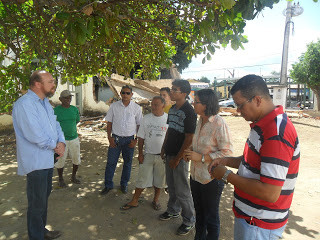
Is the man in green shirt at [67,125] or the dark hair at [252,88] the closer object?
the dark hair at [252,88]

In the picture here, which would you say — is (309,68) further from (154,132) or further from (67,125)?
(67,125)

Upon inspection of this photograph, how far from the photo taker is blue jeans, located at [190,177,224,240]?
104 inches

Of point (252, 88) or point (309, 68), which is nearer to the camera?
point (252, 88)

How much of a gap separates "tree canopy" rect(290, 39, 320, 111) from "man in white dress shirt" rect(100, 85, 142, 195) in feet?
59.1

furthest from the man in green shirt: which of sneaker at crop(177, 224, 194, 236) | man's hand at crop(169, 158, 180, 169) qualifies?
sneaker at crop(177, 224, 194, 236)

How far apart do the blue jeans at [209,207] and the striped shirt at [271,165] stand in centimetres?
96

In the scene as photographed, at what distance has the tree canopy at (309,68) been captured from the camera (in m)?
17.6

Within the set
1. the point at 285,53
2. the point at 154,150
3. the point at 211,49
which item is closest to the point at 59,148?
the point at 154,150

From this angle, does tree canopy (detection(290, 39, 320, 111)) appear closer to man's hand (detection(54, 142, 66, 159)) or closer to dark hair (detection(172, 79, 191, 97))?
dark hair (detection(172, 79, 191, 97))

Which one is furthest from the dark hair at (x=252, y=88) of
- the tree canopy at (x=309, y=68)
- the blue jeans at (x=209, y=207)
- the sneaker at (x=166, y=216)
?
the tree canopy at (x=309, y=68)

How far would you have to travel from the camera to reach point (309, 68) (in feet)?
58.9

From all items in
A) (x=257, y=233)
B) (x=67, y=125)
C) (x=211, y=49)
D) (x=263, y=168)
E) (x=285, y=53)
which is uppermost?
(x=285, y=53)

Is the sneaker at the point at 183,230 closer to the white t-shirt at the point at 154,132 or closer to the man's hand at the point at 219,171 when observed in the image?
the white t-shirt at the point at 154,132

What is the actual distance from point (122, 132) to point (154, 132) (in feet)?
2.80
